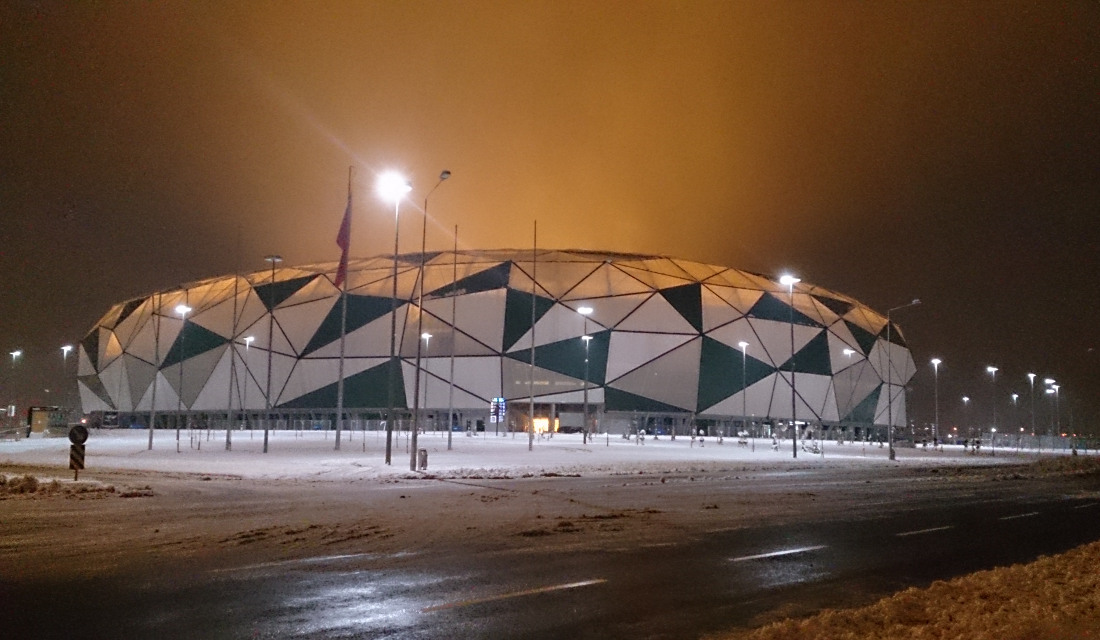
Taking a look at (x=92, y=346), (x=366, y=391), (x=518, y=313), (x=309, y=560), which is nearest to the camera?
(x=309, y=560)

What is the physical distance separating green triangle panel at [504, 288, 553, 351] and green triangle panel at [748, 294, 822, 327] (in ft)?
69.0

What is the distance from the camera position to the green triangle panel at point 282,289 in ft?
276

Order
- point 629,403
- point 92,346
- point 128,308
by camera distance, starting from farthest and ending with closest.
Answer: point 128,308 → point 92,346 → point 629,403

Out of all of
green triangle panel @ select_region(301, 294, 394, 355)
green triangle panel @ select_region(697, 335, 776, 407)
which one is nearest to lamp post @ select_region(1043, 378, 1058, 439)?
→ green triangle panel @ select_region(697, 335, 776, 407)

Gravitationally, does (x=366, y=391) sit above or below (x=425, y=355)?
below

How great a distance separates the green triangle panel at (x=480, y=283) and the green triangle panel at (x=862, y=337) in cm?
3776

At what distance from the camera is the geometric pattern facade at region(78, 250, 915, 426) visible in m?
75.7

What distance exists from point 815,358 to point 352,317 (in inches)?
1829

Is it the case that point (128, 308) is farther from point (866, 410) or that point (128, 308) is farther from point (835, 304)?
point (866, 410)

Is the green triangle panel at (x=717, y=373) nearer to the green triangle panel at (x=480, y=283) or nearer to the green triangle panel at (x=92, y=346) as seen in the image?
the green triangle panel at (x=480, y=283)

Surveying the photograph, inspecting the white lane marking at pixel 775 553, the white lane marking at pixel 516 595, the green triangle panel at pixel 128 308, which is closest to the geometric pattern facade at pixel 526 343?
the green triangle panel at pixel 128 308

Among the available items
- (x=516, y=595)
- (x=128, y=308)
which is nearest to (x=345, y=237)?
(x=516, y=595)

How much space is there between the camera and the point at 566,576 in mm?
9430

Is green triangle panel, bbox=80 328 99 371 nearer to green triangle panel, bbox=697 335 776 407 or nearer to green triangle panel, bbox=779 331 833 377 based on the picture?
green triangle panel, bbox=697 335 776 407
